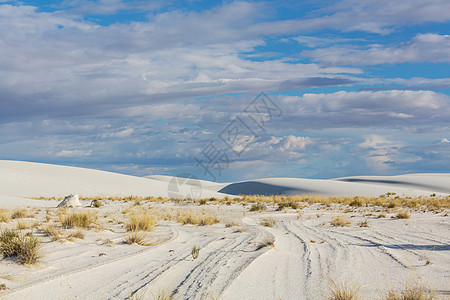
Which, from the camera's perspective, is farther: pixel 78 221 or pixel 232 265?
pixel 78 221

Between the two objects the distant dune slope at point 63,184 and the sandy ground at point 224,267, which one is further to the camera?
the distant dune slope at point 63,184

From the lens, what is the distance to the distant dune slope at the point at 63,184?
45125mm

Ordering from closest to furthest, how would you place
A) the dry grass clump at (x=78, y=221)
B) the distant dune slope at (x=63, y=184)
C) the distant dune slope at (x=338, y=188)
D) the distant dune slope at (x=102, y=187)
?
1. the dry grass clump at (x=78, y=221)
2. the distant dune slope at (x=63, y=184)
3. the distant dune slope at (x=102, y=187)
4. the distant dune slope at (x=338, y=188)

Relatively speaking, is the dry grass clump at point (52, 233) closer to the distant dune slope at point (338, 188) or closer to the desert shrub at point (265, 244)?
the desert shrub at point (265, 244)

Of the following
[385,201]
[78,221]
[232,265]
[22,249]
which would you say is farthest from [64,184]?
[232,265]

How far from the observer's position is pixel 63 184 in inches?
1975

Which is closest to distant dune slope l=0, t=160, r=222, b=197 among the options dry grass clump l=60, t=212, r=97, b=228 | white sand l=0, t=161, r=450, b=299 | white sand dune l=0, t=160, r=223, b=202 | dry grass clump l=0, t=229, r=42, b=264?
white sand dune l=0, t=160, r=223, b=202

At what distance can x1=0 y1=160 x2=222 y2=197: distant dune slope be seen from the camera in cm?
4512

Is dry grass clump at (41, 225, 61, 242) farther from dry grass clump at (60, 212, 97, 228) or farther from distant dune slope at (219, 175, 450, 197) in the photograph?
distant dune slope at (219, 175, 450, 197)

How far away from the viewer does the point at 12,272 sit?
5465 millimetres

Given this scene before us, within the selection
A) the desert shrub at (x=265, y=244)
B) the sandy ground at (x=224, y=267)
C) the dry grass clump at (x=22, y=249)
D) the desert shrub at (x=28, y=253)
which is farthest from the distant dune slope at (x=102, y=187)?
the desert shrub at (x=28, y=253)

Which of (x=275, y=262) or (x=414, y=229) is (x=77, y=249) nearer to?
(x=275, y=262)

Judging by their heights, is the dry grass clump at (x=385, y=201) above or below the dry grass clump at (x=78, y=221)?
below

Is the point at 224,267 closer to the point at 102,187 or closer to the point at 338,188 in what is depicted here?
the point at 102,187
